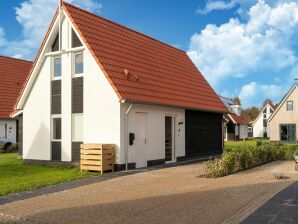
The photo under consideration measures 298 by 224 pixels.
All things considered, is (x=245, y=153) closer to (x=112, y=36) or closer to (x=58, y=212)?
(x=112, y=36)

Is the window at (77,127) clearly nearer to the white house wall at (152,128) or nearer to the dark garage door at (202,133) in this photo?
the white house wall at (152,128)

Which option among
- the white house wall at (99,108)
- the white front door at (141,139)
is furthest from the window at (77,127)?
the white front door at (141,139)

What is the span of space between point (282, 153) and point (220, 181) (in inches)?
439

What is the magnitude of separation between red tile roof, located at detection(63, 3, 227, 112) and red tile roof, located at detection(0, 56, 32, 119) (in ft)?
48.3

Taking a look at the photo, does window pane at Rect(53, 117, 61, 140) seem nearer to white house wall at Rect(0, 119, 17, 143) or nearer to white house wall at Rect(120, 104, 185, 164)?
white house wall at Rect(120, 104, 185, 164)

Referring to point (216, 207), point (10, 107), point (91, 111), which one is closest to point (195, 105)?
point (91, 111)

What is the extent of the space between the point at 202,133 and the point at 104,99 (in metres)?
8.63

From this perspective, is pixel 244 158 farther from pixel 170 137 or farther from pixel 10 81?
pixel 10 81

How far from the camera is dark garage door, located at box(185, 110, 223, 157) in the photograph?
887 inches

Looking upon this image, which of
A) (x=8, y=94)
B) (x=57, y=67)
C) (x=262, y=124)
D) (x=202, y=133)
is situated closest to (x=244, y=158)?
(x=202, y=133)

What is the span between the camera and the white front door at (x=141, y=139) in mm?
17953

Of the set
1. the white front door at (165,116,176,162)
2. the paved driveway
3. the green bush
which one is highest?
the white front door at (165,116,176,162)

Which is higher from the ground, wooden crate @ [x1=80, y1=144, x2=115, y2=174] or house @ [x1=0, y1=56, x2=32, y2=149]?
house @ [x1=0, y1=56, x2=32, y2=149]

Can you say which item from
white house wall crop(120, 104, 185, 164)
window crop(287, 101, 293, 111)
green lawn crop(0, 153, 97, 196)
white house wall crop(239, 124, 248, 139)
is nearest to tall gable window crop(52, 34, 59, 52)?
white house wall crop(120, 104, 185, 164)
